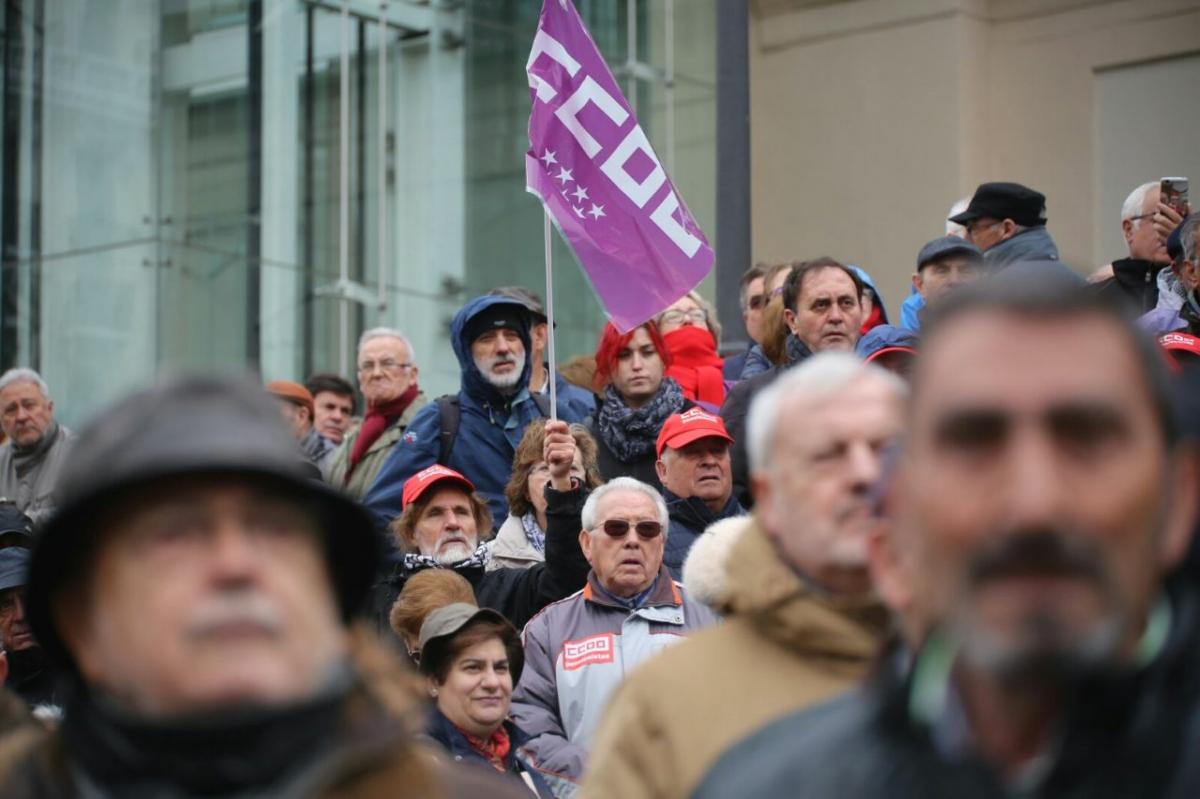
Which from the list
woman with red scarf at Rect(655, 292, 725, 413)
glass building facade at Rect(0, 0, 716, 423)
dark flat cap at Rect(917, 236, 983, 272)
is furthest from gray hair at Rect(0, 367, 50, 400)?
dark flat cap at Rect(917, 236, 983, 272)

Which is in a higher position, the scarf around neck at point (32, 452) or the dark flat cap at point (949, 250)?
the dark flat cap at point (949, 250)

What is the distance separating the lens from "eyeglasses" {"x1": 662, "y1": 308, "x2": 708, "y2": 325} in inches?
424

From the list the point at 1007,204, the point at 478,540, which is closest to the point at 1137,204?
the point at 1007,204

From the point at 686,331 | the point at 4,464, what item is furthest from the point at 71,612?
the point at 4,464

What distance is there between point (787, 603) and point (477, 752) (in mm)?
3686

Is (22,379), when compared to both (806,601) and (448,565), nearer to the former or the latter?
(448,565)

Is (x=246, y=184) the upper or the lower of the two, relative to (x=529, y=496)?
upper

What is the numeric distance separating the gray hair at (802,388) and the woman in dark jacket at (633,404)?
5.38m

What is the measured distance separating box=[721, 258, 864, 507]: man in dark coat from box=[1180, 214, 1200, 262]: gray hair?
4.04ft

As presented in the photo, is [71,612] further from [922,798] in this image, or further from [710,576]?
[710,576]

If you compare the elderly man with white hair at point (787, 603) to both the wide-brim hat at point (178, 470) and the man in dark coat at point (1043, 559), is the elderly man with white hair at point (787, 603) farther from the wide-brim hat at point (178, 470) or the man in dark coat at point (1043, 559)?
the man in dark coat at point (1043, 559)

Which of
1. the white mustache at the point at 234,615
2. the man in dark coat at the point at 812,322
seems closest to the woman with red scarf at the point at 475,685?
the man in dark coat at the point at 812,322

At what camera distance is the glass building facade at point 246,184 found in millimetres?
15891

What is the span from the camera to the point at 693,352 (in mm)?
10727
